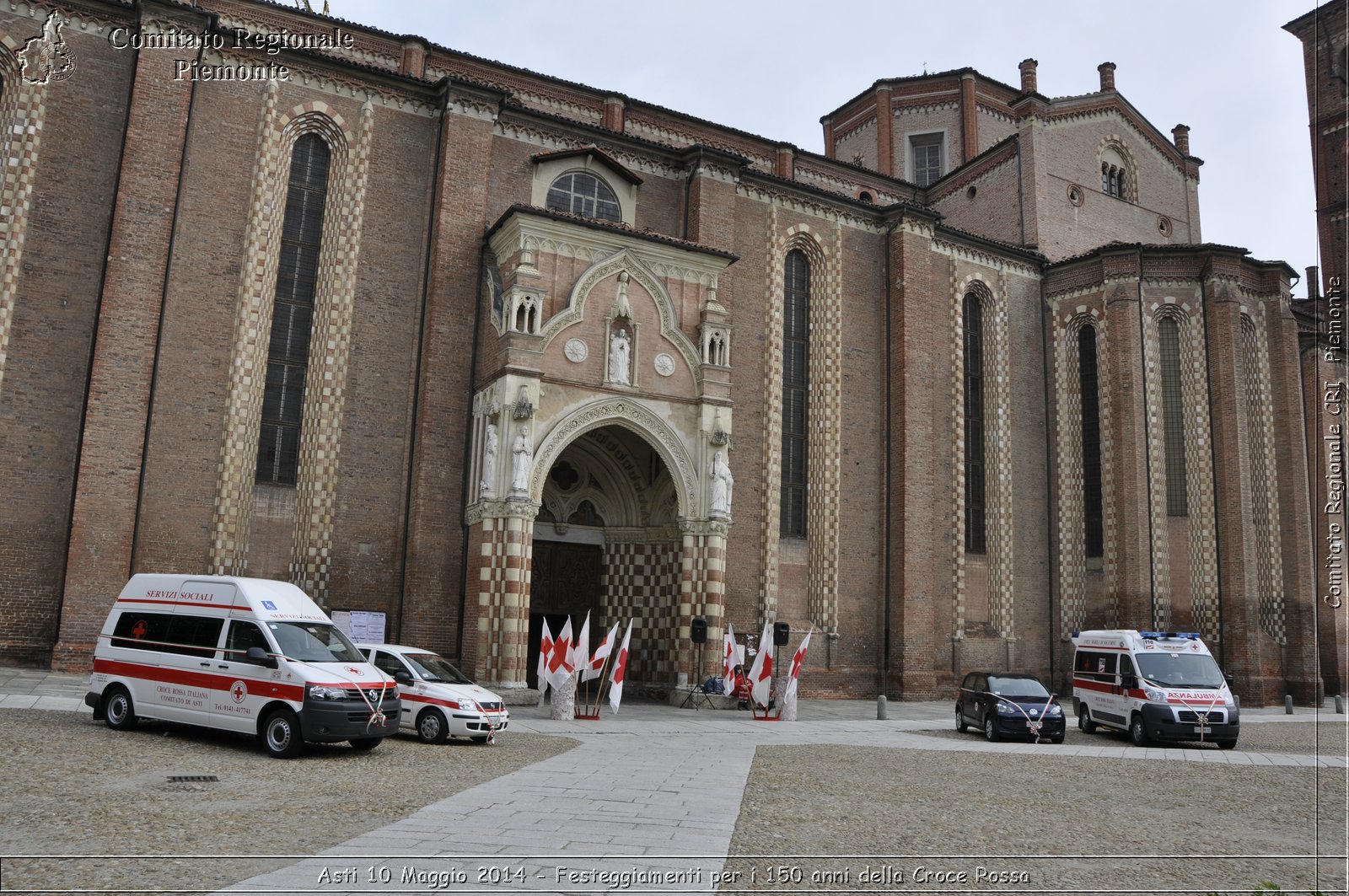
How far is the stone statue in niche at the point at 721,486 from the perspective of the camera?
76.8ft

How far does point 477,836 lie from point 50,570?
1583cm

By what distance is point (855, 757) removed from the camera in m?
15.0

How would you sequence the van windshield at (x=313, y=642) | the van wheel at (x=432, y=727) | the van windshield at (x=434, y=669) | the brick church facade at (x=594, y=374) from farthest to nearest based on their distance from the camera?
the brick church facade at (x=594, y=374), the van windshield at (x=434, y=669), the van wheel at (x=432, y=727), the van windshield at (x=313, y=642)

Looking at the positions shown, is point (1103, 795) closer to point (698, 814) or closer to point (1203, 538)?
point (698, 814)

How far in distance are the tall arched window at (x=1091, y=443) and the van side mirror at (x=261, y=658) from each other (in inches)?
998

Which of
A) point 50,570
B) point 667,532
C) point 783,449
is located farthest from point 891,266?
point 50,570

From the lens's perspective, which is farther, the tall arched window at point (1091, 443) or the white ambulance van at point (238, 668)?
the tall arched window at point (1091, 443)

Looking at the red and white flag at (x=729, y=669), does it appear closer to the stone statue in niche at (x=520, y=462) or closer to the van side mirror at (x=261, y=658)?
the stone statue in niche at (x=520, y=462)

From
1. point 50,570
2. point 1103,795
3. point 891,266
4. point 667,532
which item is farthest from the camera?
point 891,266

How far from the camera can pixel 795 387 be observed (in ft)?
93.5

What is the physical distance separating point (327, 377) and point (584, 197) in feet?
27.4

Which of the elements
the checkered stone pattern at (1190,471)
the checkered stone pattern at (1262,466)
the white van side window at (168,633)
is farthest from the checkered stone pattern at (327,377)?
the checkered stone pattern at (1262,466)

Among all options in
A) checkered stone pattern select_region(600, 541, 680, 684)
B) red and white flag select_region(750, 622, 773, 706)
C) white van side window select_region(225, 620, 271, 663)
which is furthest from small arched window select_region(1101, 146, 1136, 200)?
white van side window select_region(225, 620, 271, 663)

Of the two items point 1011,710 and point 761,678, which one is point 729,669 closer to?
point 761,678
